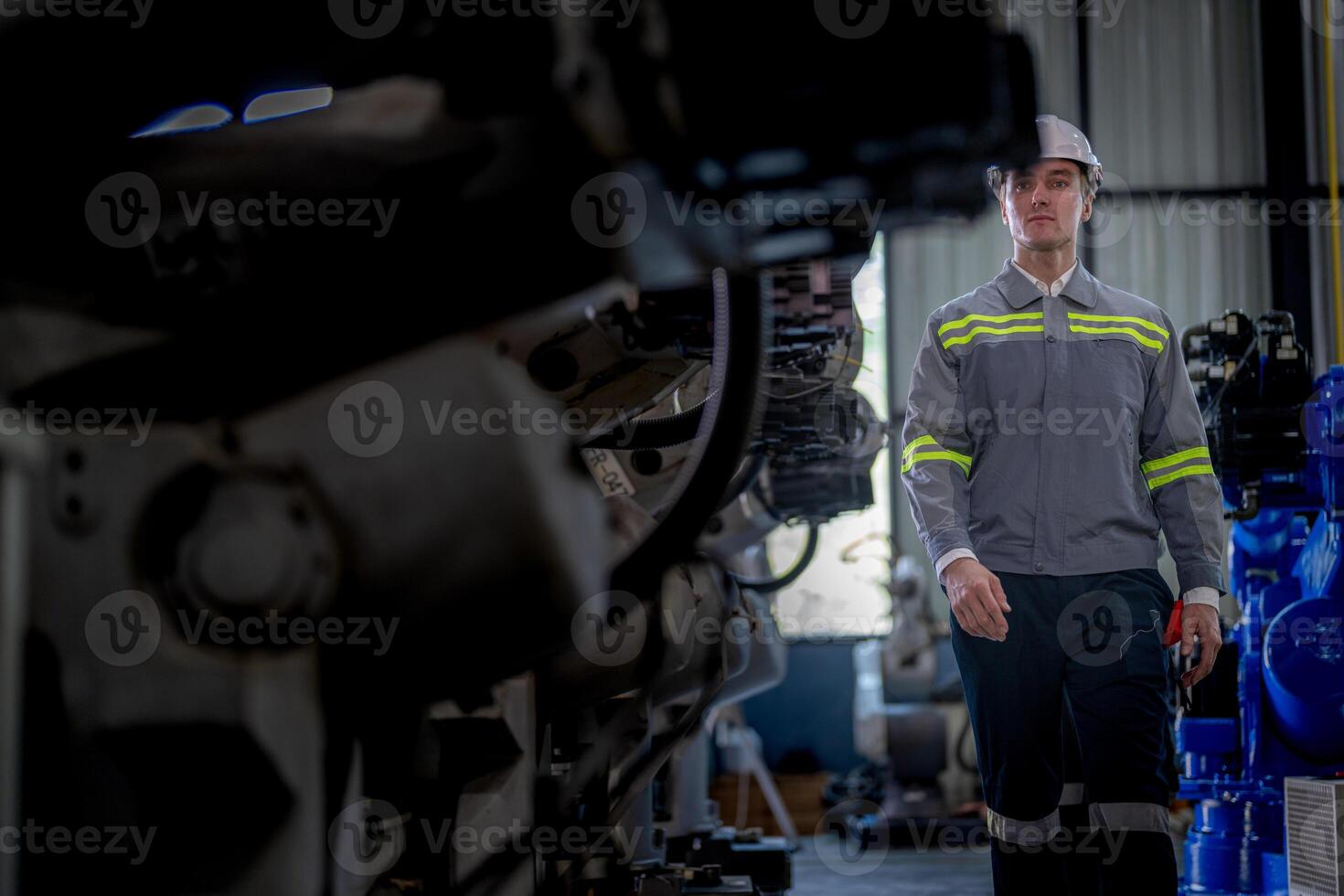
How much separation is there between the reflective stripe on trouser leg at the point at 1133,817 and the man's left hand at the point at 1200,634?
258mm

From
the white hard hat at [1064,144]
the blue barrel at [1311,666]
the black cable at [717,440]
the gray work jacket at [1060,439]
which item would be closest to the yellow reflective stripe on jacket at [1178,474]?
the gray work jacket at [1060,439]

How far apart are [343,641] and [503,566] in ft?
0.52

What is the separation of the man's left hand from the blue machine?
1.32 metres

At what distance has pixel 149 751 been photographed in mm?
1107

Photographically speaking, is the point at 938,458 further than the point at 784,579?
No

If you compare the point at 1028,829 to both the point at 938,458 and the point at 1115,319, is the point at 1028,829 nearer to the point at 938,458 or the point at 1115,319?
the point at 938,458

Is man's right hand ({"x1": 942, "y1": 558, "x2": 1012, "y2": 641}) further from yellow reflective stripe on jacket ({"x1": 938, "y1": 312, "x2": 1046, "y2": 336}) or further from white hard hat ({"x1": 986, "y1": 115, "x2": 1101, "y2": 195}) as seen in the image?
white hard hat ({"x1": 986, "y1": 115, "x2": 1101, "y2": 195})

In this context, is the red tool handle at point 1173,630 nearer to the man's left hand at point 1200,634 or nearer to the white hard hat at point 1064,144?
the man's left hand at point 1200,634

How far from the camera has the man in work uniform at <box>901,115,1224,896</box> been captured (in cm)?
220

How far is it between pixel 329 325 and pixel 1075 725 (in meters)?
1.58

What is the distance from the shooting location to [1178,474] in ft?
7.75

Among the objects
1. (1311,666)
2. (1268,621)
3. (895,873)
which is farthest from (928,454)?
(895,873)

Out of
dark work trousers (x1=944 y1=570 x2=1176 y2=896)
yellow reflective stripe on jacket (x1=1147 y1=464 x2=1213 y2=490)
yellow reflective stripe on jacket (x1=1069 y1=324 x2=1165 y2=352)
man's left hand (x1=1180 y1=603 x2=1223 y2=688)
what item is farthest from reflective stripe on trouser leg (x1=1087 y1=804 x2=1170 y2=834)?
yellow reflective stripe on jacket (x1=1069 y1=324 x2=1165 y2=352)

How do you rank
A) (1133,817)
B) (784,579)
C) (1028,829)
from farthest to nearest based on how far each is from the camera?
(784,579)
(1028,829)
(1133,817)
